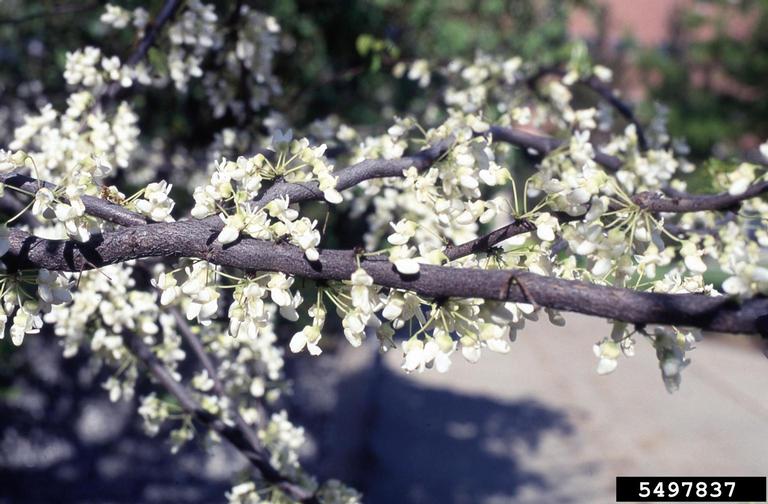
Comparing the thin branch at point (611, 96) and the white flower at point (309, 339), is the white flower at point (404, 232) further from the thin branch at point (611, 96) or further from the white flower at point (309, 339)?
the thin branch at point (611, 96)

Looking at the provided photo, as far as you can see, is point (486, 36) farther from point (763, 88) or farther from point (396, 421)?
point (763, 88)

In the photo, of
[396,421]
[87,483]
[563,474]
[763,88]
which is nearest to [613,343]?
[87,483]

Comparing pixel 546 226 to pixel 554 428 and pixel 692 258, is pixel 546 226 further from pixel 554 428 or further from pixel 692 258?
pixel 554 428

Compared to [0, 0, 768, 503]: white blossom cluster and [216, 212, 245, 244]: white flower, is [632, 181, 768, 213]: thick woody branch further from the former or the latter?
[216, 212, 245, 244]: white flower

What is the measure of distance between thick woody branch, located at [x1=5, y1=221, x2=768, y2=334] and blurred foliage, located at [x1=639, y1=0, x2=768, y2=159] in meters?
9.49

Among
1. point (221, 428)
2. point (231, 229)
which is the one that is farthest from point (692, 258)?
point (221, 428)

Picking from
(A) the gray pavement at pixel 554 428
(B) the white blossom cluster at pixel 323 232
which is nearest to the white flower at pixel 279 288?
(B) the white blossom cluster at pixel 323 232

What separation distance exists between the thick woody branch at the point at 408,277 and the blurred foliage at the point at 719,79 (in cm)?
949

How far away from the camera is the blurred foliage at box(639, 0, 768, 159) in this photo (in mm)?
9320

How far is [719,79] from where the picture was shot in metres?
11.1

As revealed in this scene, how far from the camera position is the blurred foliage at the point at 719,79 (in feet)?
30.6

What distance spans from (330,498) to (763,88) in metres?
9.19

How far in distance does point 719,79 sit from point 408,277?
1168 cm

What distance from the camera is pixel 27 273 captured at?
1.21 meters
